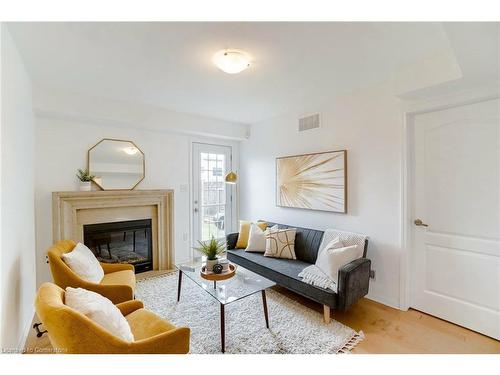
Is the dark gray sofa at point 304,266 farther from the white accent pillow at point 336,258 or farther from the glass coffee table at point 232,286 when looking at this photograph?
the glass coffee table at point 232,286

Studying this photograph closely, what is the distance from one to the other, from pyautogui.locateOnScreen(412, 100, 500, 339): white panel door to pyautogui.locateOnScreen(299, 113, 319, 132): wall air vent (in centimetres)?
118

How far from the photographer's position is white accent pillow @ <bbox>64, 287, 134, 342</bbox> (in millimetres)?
1351

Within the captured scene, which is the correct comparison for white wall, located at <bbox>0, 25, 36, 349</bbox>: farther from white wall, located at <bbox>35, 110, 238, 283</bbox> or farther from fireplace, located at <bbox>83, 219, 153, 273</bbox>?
fireplace, located at <bbox>83, 219, 153, 273</bbox>

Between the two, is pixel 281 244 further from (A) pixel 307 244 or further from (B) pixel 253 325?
(B) pixel 253 325

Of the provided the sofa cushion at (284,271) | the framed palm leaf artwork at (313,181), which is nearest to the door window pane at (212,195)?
the sofa cushion at (284,271)

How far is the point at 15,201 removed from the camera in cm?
187

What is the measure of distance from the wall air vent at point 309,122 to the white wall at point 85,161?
4.87ft

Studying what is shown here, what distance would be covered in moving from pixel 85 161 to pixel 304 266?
309 centimetres

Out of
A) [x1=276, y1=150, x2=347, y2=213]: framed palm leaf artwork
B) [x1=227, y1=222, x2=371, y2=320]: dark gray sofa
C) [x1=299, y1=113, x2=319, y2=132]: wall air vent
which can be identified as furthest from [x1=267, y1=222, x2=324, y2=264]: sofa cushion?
[x1=299, y1=113, x2=319, y2=132]: wall air vent

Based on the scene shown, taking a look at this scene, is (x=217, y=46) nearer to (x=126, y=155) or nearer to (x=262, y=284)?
(x=262, y=284)

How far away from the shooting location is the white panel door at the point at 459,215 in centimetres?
212

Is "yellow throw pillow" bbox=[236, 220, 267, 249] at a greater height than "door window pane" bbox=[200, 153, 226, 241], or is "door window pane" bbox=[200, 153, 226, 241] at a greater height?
"door window pane" bbox=[200, 153, 226, 241]
